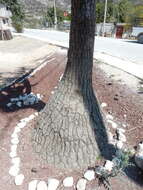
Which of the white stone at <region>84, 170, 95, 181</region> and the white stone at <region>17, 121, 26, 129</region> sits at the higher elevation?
the white stone at <region>17, 121, 26, 129</region>

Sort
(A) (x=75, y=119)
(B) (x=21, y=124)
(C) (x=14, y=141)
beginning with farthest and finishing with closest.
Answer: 1. (B) (x=21, y=124)
2. (C) (x=14, y=141)
3. (A) (x=75, y=119)

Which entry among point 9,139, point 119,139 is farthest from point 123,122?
point 9,139

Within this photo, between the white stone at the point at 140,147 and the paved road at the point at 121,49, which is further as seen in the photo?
the paved road at the point at 121,49

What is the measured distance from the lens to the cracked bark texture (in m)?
2.64

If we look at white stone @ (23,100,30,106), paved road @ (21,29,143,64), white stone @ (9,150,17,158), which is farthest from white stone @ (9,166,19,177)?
paved road @ (21,29,143,64)

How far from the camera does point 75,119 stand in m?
2.76

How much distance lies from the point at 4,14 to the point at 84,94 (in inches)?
1524

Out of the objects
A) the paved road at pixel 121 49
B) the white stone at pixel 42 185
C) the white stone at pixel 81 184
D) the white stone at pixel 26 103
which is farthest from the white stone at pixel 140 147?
the paved road at pixel 121 49

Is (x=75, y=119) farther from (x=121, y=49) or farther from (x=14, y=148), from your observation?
(x=121, y=49)

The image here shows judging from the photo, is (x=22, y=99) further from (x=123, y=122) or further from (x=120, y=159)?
(x=120, y=159)

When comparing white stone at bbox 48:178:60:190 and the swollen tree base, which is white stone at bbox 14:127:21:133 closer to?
the swollen tree base

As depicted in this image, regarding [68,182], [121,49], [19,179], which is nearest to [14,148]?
[19,179]

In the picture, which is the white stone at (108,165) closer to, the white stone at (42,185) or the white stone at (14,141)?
the white stone at (42,185)

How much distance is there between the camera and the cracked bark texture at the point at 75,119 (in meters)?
2.64
